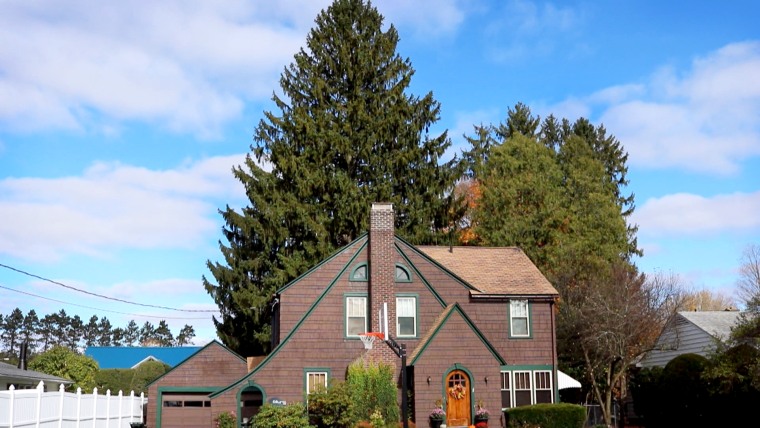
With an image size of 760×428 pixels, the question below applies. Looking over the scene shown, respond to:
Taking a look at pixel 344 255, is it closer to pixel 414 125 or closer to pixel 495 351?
pixel 495 351

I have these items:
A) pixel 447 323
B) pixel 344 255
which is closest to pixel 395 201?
pixel 344 255

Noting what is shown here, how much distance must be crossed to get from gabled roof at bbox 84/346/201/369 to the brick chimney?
165ft

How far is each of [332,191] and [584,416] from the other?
20.1 m

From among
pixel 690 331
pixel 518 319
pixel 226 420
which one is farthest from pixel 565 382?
pixel 226 420

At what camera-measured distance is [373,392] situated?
90.8 feet

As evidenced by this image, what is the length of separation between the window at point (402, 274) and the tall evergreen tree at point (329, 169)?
10.9 meters

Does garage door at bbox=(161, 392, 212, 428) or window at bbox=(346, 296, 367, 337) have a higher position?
A: window at bbox=(346, 296, 367, 337)

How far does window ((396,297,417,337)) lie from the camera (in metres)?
30.8

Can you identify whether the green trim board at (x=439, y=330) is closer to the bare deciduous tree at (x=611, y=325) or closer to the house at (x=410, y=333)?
the house at (x=410, y=333)

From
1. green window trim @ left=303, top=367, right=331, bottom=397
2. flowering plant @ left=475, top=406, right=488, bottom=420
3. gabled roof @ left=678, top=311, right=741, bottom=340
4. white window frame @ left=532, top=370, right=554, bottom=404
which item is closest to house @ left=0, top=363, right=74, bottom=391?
green window trim @ left=303, top=367, right=331, bottom=397

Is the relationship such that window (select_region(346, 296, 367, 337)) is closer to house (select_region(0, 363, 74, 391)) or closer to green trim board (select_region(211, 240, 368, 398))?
green trim board (select_region(211, 240, 368, 398))

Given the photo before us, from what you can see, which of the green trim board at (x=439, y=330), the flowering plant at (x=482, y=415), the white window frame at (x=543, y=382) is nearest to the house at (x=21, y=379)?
the green trim board at (x=439, y=330)

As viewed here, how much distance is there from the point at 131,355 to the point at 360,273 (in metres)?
54.0

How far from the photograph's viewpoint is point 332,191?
4347cm
